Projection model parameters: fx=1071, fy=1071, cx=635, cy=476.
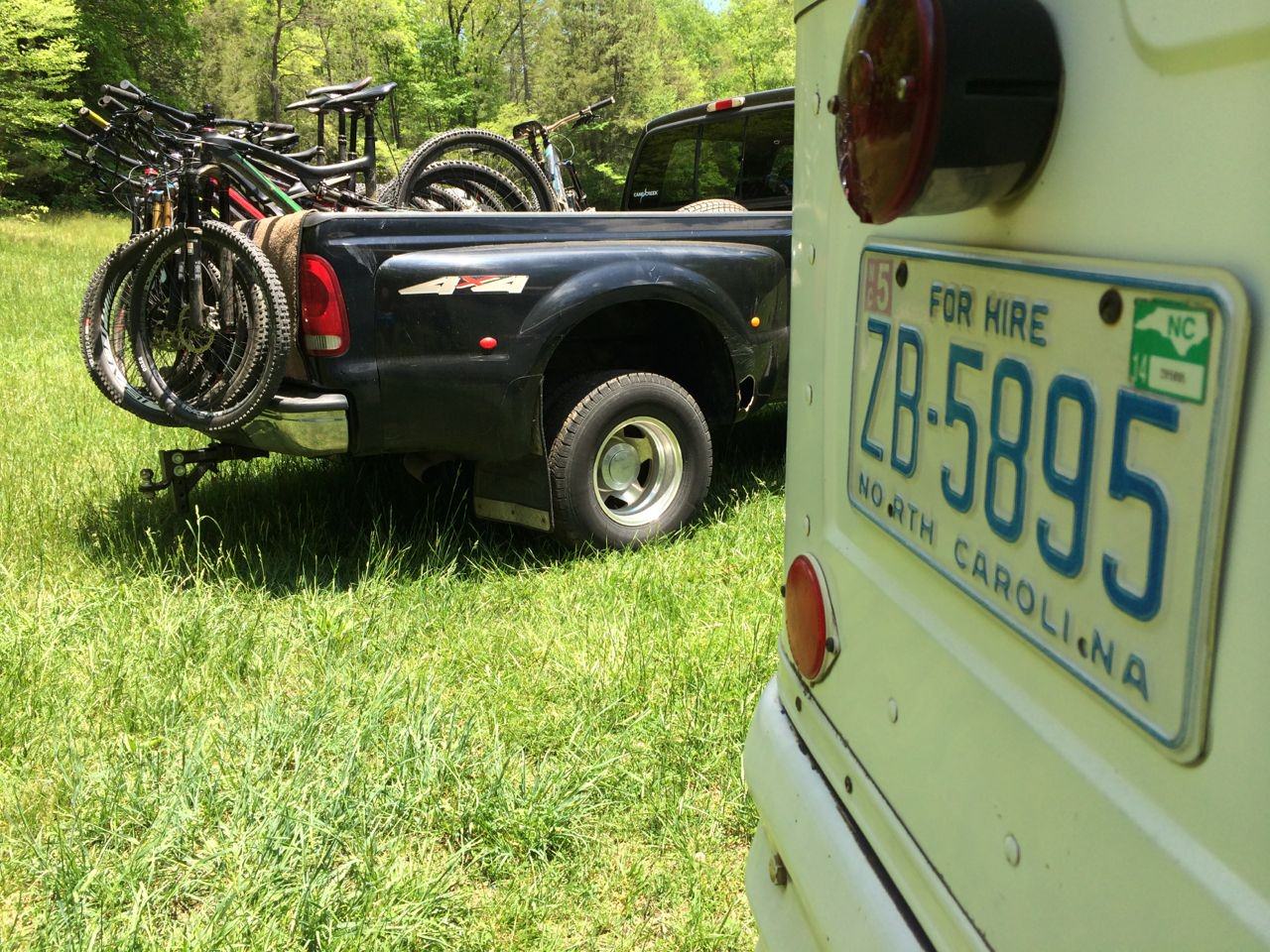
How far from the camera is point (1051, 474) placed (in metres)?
0.96

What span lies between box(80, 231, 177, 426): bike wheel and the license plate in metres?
3.54

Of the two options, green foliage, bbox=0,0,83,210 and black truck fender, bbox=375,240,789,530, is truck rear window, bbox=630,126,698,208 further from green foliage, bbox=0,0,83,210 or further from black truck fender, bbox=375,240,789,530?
green foliage, bbox=0,0,83,210

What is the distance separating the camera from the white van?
2.48 feet

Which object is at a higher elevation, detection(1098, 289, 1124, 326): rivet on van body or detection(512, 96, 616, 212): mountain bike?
detection(512, 96, 616, 212): mountain bike

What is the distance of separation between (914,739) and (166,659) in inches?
107

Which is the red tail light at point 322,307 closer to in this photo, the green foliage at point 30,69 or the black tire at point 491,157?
the black tire at point 491,157

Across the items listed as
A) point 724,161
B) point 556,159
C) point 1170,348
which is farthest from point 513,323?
point 556,159

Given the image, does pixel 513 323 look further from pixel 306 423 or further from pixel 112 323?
pixel 112 323

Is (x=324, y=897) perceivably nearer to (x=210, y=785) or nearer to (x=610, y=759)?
(x=210, y=785)

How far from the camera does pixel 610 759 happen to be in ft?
9.13

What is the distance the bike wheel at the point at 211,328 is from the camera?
3.61 meters

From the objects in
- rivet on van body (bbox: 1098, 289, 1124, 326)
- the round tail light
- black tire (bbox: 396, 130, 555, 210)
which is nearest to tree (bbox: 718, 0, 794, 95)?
black tire (bbox: 396, 130, 555, 210)

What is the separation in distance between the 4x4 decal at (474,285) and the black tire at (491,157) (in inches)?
89.2

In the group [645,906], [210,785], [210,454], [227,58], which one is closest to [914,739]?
[645,906]
